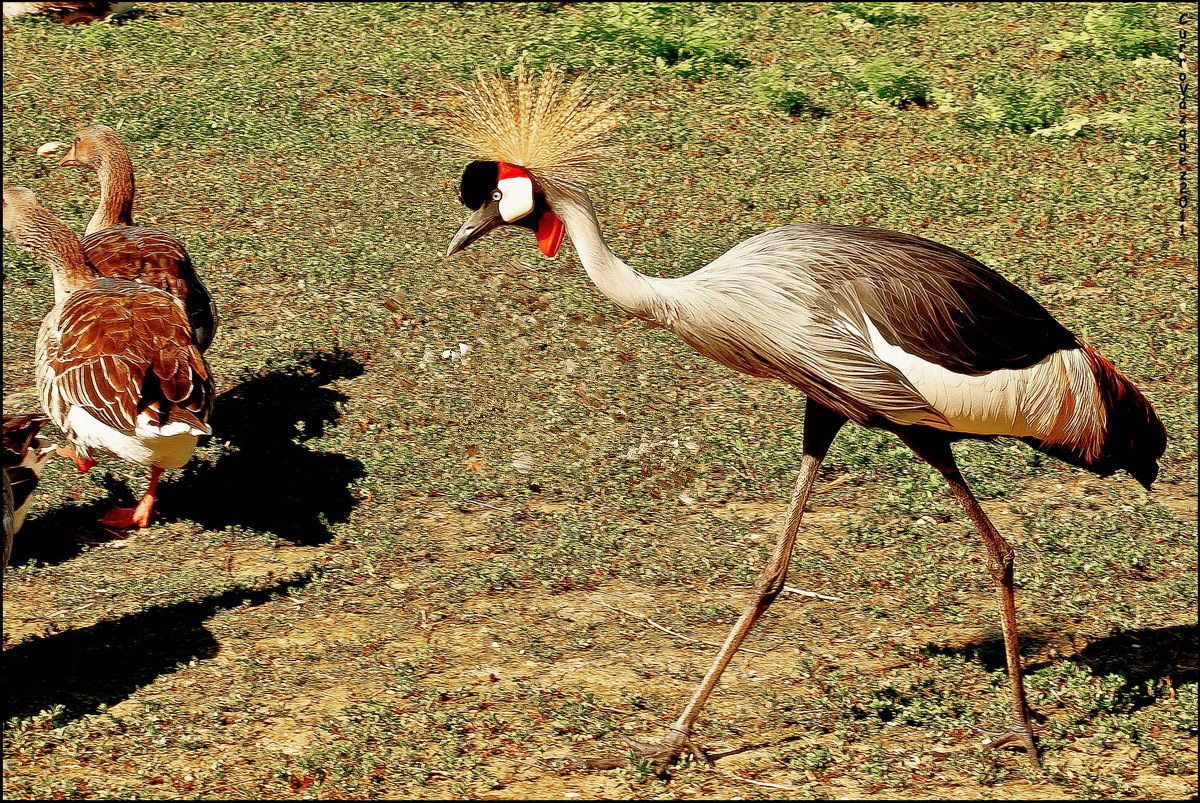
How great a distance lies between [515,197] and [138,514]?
3023 millimetres

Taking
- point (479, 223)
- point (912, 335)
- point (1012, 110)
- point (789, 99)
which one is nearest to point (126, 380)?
point (479, 223)

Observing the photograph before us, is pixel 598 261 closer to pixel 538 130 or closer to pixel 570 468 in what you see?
pixel 538 130

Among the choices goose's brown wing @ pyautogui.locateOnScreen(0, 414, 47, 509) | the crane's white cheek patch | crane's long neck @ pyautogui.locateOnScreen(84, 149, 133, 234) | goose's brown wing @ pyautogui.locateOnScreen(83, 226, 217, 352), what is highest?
the crane's white cheek patch

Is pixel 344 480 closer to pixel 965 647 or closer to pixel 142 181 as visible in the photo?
pixel 965 647

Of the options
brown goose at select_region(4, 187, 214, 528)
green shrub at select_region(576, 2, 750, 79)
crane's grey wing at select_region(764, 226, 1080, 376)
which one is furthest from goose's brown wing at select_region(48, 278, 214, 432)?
green shrub at select_region(576, 2, 750, 79)

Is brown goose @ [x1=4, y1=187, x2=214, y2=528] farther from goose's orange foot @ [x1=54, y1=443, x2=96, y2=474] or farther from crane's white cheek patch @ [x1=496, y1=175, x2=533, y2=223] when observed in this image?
crane's white cheek patch @ [x1=496, y1=175, x2=533, y2=223]

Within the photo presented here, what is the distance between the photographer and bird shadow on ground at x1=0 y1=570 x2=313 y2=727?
5172 mm

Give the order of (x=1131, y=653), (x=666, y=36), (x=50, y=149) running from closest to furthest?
(x=1131, y=653), (x=50, y=149), (x=666, y=36)

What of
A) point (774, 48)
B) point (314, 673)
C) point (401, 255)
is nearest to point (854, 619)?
point (314, 673)

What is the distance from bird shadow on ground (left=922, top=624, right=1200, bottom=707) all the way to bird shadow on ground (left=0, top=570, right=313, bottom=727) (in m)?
3.15

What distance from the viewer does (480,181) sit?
4.62 metres

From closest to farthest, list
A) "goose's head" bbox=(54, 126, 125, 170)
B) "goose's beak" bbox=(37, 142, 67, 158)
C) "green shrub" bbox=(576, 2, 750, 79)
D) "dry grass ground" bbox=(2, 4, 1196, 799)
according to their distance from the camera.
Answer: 1. "dry grass ground" bbox=(2, 4, 1196, 799)
2. "goose's head" bbox=(54, 126, 125, 170)
3. "goose's beak" bbox=(37, 142, 67, 158)
4. "green shrub" bbox=(576, 2, 750, 79)

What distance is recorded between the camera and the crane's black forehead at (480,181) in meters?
4.59

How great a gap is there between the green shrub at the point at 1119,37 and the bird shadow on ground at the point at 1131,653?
24.1 ft
